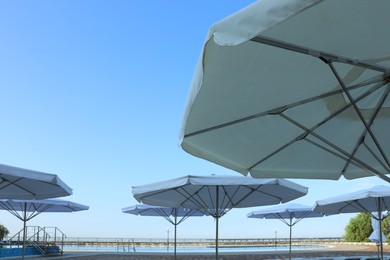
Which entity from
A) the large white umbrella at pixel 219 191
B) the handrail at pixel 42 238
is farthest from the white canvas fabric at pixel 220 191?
the handrail at pixel 42 238

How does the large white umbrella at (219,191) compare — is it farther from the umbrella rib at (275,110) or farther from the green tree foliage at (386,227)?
the green tree foliage at (386,227)

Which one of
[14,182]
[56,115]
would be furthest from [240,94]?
[56,115]

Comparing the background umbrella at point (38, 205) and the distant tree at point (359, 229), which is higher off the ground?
the background umbrella at point (38, 205)

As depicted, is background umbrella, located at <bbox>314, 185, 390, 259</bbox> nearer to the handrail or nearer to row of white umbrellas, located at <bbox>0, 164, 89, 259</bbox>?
row of white umbrellas, located at <bbox>0, 164, 89, 259</bbox>

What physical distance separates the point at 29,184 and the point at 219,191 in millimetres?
3530

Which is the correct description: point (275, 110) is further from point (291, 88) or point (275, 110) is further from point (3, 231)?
point (3, 231)

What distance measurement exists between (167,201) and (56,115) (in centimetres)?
1240

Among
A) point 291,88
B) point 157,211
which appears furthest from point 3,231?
point 291,88

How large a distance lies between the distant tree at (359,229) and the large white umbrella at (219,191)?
24.4m

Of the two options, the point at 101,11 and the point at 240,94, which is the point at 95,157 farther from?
the point at 240,94

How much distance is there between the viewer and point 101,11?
1459 centimetres

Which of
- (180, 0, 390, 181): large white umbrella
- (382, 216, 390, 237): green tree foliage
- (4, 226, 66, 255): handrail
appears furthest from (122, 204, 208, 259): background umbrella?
(382, 216, 390, 237): green tree foliage

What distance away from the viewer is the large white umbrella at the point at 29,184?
659 cm

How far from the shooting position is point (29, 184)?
24.9ft
